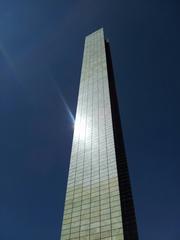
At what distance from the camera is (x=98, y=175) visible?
112 feet

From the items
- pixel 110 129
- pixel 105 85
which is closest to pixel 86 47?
pixel 105 85

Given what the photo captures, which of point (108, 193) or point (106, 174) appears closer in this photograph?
point (108, 193)

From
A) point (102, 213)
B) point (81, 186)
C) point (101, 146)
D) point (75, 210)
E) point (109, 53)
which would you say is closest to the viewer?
point (102, 213)

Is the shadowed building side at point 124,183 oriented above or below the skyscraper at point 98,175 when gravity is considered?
below

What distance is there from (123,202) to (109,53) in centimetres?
4152

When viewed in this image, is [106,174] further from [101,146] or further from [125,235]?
[125,235]

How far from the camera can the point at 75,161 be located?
38.9 m

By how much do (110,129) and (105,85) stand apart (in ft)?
42.8

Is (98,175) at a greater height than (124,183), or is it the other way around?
(98,175)

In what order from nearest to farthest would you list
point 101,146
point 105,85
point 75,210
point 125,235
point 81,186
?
1. point 125,235
2. point 75,210
3. point 81,186
4. point 101,146
5. point 105,85

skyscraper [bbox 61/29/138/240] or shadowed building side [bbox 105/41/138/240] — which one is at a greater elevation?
skyscraper [bbox 61/29/138/240]

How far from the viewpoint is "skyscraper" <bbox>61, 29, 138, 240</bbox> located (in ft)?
95.2

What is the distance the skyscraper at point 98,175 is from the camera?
2903 cm

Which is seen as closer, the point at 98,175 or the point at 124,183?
the point at 124,183
